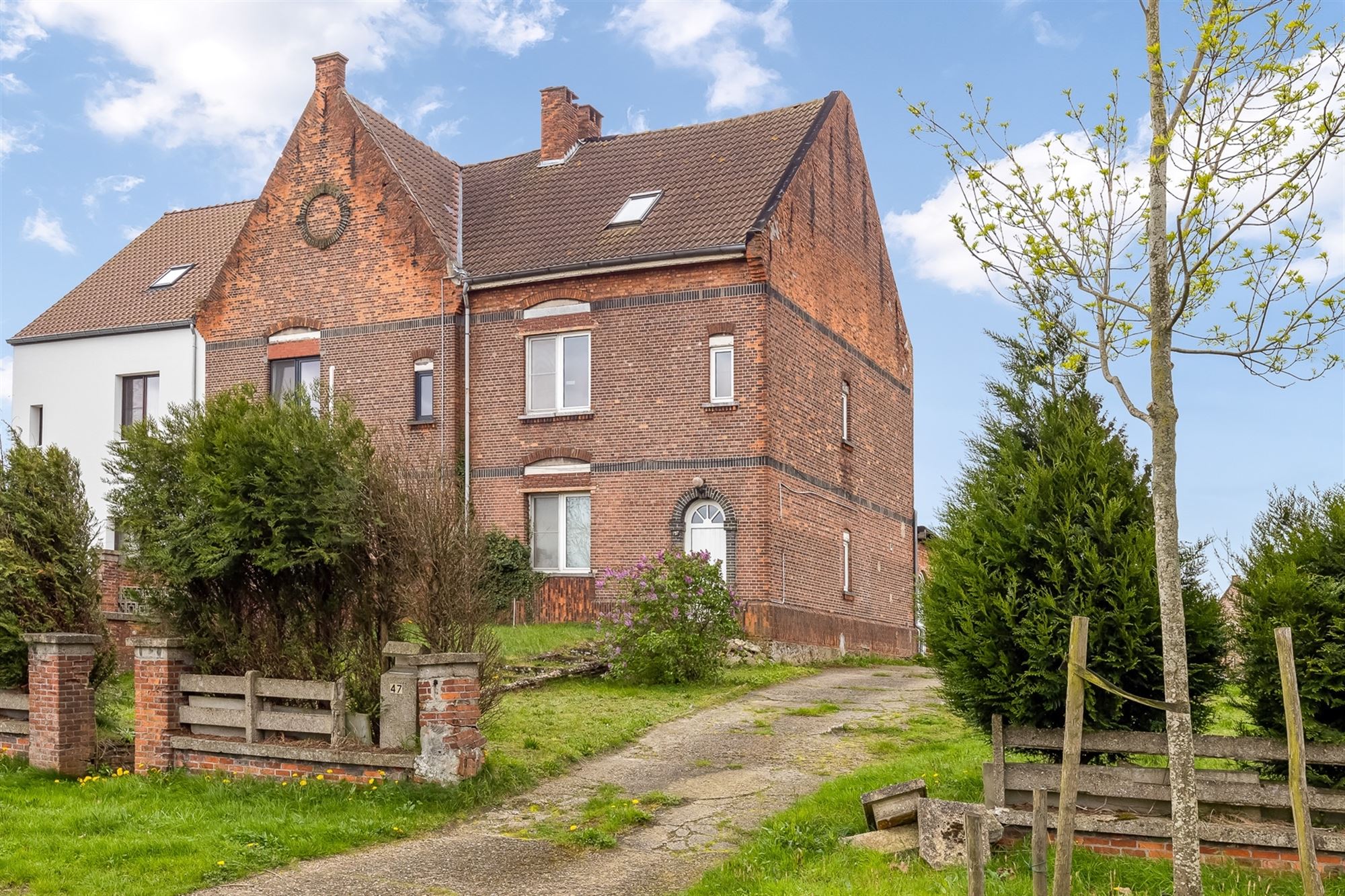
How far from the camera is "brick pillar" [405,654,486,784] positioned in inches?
491

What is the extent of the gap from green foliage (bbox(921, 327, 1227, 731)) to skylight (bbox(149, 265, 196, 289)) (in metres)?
28.2

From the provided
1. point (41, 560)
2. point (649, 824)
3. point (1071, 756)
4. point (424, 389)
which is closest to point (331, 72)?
point (424, 389)

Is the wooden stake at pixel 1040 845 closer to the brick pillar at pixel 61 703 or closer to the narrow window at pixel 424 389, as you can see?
the brick pillar at pixel 61 703

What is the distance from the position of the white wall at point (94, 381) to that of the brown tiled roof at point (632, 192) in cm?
817

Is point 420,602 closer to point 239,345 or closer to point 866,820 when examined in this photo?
point 866,820

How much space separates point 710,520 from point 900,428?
9.11 metres

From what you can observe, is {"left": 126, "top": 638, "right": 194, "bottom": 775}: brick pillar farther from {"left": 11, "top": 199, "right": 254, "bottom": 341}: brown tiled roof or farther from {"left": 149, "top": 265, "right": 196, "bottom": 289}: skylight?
{"left": 149, "top": 265, "right": 196, "bottom": 289}: skylight

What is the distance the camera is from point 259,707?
13.5m

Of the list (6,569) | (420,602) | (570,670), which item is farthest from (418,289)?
(420,602)

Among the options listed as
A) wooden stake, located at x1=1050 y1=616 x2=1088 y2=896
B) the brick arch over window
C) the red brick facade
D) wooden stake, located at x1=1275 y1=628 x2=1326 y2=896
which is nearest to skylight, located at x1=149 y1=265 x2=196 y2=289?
the red brick facade

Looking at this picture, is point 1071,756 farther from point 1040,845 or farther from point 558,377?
point 558,377

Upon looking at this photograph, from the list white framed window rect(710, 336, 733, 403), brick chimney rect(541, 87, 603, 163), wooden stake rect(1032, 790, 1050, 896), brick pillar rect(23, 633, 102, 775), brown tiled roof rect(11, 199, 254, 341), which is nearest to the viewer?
wooden stake rect(1032, 790, 1050, 896)

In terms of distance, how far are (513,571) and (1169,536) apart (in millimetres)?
17937

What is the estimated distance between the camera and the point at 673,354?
2503 cm
